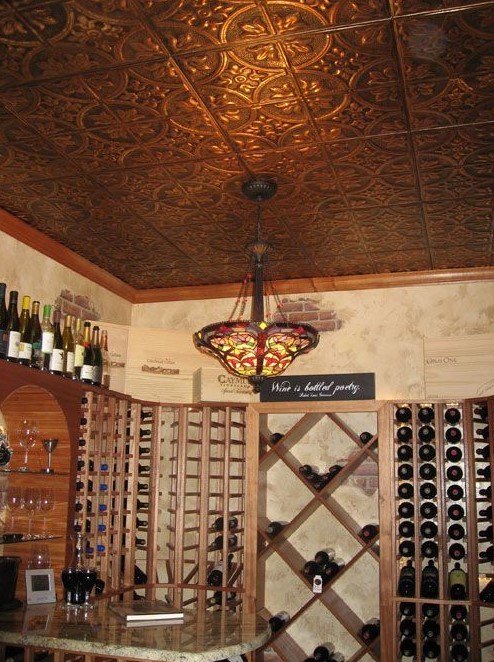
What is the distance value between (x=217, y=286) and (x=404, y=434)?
72.2 inches

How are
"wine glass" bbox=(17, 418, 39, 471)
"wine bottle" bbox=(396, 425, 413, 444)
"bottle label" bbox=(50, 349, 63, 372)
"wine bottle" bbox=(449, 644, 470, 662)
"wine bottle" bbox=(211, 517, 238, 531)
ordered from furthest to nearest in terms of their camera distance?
1. "wine bottle" bbox=(211, 517, 238, 531)
2. "wine bottle" bbox=(396, 425, 413, 444)
3. "wine bottle" bbox=(449, 644, 470, 662)
4. "bottle label" bbox=(50, 349, 63, 372)
5. "wine glass" bbox=(17, 418, 39, 471)

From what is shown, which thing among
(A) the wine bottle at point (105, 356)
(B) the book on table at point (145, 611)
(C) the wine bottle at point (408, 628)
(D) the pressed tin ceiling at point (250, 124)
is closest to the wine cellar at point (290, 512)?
(C) the wine bottle at point (408, 628)

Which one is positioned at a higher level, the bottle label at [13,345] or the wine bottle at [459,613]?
the bottle label at [13,345]

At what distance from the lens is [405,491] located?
430 cm

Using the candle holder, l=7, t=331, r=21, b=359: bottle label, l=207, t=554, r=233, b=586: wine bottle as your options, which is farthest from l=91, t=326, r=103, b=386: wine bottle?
l=207, t=554, r=233, b=586: wine bottle

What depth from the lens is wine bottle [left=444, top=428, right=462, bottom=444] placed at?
4.25m

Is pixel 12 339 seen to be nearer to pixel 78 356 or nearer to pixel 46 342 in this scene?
pixel 46 342

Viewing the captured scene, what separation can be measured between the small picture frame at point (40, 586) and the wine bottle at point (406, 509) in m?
2.17

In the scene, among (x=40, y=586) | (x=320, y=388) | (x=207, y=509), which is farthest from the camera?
(x=320, y=388)

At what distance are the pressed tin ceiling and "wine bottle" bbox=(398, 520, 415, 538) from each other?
1742 mm

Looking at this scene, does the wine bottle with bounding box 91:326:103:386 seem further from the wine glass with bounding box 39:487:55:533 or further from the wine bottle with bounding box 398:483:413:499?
the wine bottle with bounding box 398:483:413:499

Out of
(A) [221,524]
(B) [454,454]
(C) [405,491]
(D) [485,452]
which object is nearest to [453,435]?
(B) [454,454]

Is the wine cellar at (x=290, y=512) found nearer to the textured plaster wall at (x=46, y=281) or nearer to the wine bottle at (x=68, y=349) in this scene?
the wine bottle at (x=68, y=349)

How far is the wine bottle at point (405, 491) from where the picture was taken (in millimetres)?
4297
